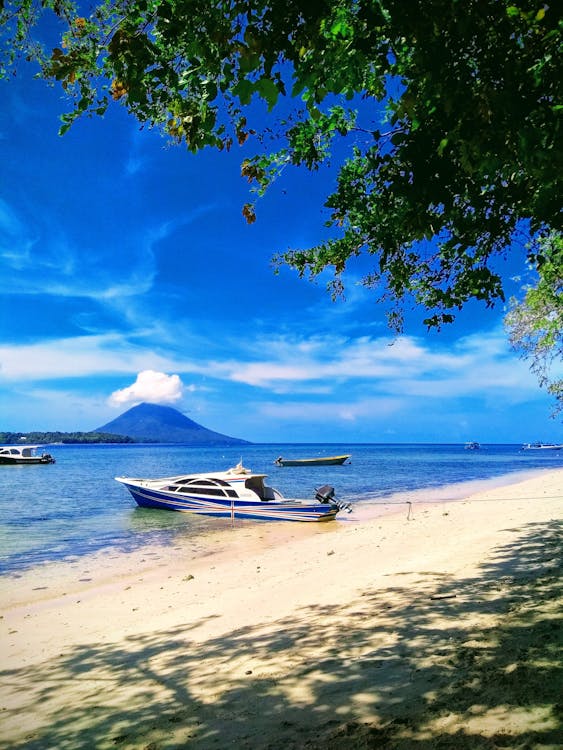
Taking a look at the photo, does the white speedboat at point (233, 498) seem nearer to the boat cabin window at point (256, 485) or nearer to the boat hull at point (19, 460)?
the boat cabin window at point (256, 485)

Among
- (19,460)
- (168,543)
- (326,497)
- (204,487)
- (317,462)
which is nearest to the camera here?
(168,543)

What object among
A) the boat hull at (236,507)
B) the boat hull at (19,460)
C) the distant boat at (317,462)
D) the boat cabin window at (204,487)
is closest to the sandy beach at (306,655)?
the boat hull at (236,507)

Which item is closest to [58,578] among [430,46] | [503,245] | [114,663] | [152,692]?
[114,663]

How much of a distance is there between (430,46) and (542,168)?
120 centimetres

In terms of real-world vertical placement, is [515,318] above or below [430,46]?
above

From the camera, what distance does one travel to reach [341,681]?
15.7ft

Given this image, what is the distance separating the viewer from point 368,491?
128 feet

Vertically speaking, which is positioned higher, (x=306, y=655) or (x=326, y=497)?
(x=306, y=655)

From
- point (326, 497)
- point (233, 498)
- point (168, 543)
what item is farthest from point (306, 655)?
point (233, 498)

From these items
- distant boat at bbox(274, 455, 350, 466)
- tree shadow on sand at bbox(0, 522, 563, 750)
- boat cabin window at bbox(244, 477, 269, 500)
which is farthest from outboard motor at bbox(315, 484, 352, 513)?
distant boat at bbox(274, 455, 350, 466)

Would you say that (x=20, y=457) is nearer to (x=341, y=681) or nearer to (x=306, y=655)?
(x=306, y=655)

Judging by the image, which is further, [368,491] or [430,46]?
[368,491]

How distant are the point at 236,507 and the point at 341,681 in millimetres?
19930

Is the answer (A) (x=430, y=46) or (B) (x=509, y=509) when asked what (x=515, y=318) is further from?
(A) (x=430, y=46)
